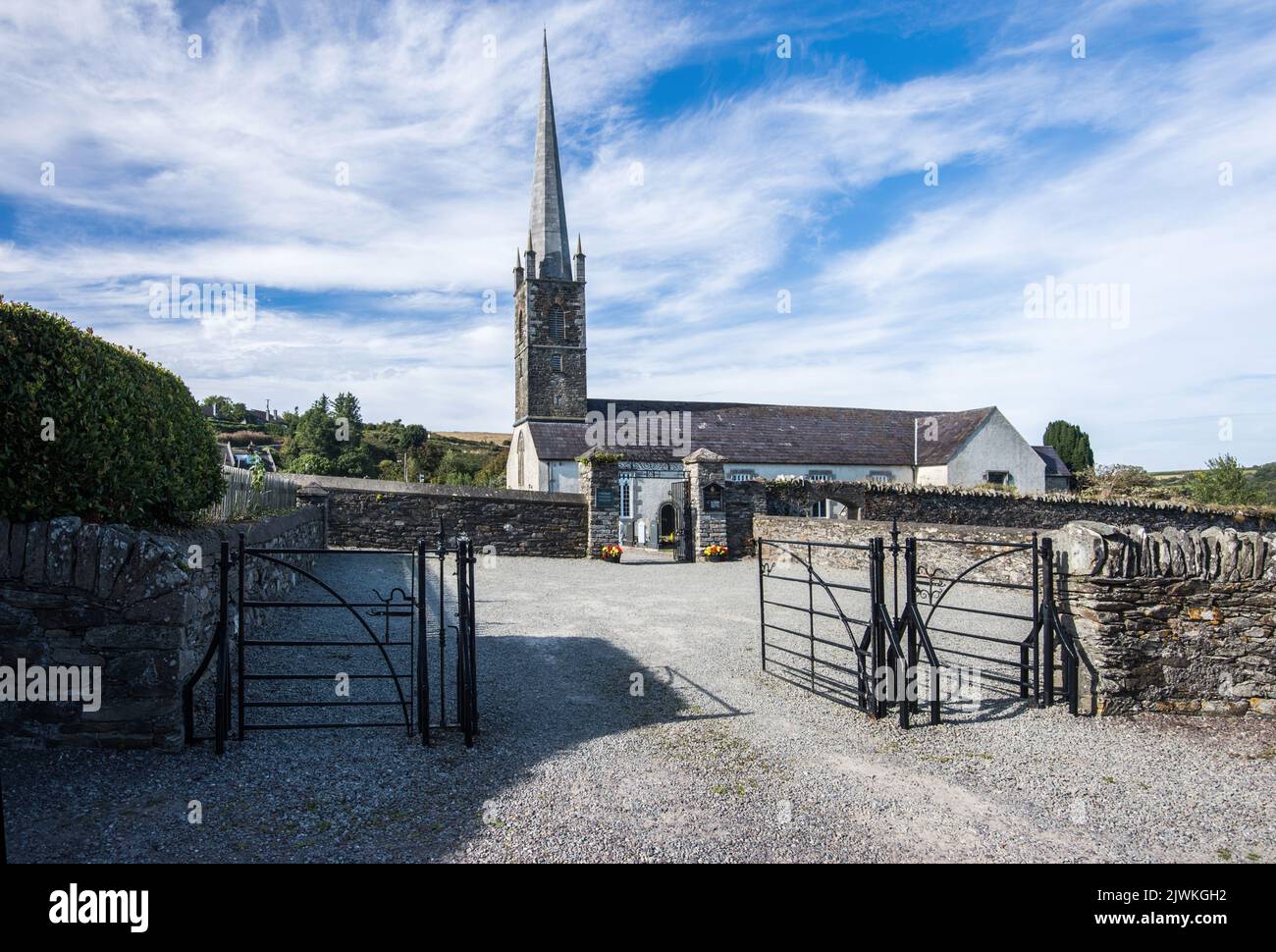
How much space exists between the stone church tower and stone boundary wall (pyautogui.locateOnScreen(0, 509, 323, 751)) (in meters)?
39.5

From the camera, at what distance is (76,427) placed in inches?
209

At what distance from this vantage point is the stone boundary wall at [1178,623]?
6.35m

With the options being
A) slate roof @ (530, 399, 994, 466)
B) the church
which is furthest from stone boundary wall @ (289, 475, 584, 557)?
slate roof @ (530, 399, 994, 466)

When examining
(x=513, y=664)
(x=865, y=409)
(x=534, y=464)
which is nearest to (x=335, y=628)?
(x=513, y=664)

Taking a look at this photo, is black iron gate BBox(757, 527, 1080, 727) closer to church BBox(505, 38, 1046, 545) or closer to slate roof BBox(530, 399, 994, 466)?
church BBox(505, 38, 1046, 545)

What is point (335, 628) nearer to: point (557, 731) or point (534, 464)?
point (557, 731)

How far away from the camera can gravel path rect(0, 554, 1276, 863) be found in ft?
13.4

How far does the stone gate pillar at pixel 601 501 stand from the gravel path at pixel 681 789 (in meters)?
13.5

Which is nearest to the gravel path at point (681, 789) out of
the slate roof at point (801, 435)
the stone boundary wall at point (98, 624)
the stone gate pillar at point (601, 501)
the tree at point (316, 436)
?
the stone boundary wall at point (98, 624)

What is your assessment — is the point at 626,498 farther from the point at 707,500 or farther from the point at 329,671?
the point at 329,671

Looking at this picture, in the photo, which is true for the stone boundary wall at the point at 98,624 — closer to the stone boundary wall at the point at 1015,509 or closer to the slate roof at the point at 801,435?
the stone boundary wall at the point at 1015,509

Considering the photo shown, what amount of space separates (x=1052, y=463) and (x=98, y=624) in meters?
47.3

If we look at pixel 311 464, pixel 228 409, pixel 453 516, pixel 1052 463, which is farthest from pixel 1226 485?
pixel 228 409
